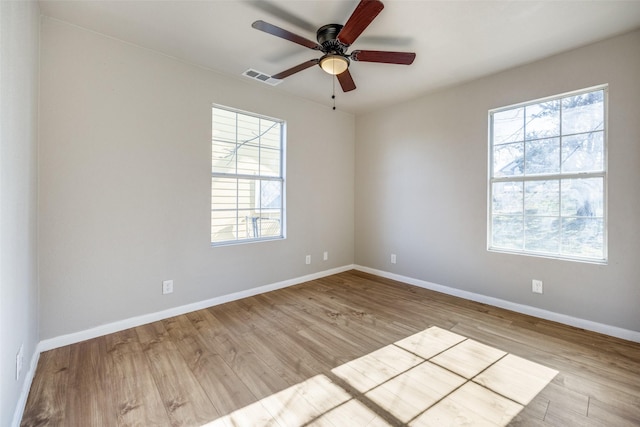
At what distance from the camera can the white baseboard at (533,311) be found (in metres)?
2.44

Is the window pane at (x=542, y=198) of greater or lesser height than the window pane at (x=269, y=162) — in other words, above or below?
below

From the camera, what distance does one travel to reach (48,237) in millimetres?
2215

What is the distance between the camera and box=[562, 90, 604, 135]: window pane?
2.57m

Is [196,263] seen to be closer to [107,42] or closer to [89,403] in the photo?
[89,403]

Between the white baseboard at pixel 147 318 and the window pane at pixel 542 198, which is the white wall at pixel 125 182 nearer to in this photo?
the white baseboard at pixel 147 318

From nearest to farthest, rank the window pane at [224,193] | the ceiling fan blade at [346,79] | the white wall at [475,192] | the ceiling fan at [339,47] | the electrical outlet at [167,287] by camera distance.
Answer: the ceiling fan at [339,47], the white wall at [475,192], the ceiling fan blade at [346,79], the electrical outlet at [167,287], the window pane at [224,193]

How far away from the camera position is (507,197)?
314cm

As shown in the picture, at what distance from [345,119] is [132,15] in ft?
10.1

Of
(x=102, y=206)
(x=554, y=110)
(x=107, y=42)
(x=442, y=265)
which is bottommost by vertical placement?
(x=442, y=265)

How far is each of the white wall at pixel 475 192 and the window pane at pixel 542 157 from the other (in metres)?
0.40

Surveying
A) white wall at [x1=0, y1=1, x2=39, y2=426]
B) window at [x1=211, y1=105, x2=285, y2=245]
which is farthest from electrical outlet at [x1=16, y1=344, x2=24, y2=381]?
window at [x1=211, y1=105, x2=285, y2=245]

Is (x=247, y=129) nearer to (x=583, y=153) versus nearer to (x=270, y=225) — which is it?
(x=270, y=225)

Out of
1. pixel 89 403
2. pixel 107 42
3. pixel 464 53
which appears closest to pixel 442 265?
pixel 464 53

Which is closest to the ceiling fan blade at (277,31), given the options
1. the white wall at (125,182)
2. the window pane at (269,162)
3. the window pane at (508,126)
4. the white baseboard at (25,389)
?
the white wall at (125,182)
